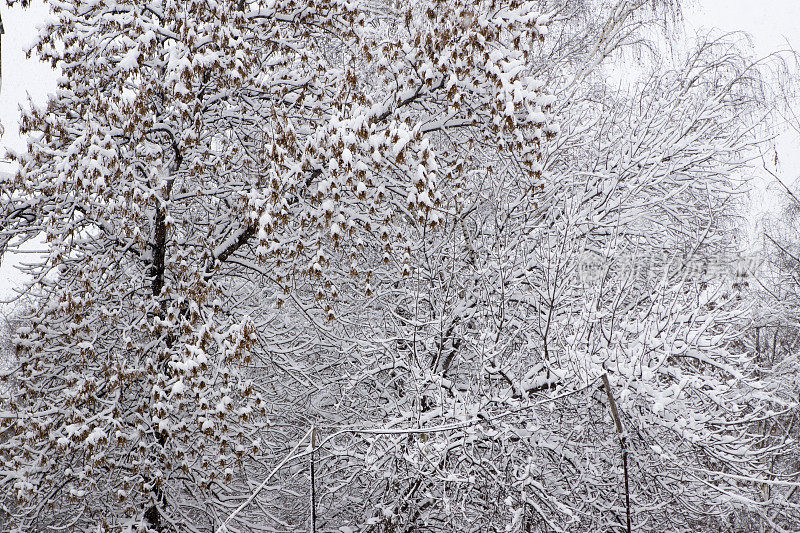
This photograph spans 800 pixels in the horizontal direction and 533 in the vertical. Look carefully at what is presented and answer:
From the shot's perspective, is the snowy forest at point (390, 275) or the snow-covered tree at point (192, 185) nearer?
the snowy forest at point (390, 275)

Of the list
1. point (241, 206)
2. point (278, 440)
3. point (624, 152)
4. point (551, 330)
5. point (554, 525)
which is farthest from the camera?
point (278, 440)

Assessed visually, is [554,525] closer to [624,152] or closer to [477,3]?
[624,152]

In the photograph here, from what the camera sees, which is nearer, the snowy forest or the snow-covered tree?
the snowy forest

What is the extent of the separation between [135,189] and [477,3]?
137 inches

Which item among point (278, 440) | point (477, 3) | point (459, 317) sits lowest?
point (278, 440)

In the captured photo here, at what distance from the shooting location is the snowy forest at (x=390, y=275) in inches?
190

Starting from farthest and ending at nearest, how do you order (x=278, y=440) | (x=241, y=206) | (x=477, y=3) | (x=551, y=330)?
(x=278, y=440), (x=241, y=206), (x=477, y=3), (x=551, y=330)

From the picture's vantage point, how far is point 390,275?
717cm

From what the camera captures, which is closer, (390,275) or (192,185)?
(192,185)

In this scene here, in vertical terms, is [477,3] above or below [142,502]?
above

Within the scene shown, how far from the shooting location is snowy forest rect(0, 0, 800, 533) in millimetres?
4828

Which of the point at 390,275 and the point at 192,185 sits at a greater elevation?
the point at 192,185

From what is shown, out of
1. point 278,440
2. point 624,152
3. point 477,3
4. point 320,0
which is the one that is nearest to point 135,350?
point 278,440

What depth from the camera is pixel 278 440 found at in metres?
8.02
